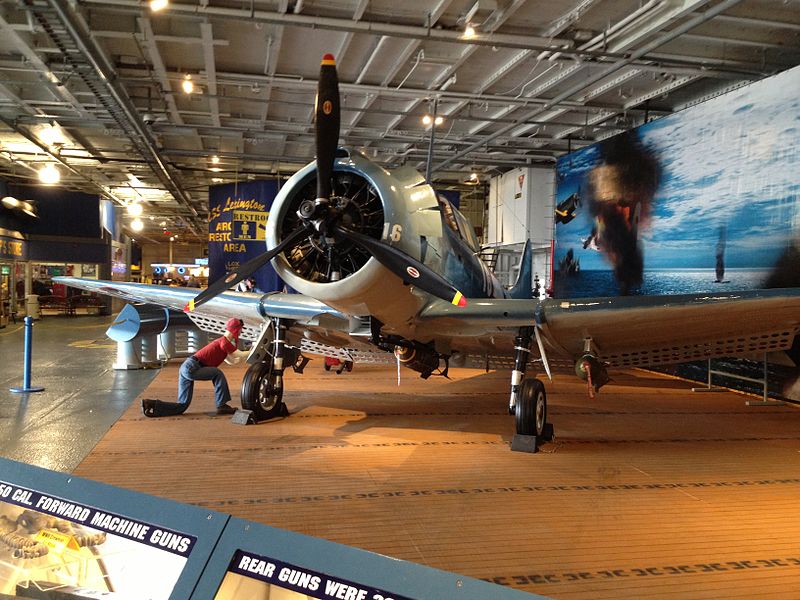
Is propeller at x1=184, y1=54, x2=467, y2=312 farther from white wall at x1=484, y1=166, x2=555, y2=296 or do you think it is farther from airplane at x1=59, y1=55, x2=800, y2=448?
white wall at x1=484, y1=166, x2=555, y2=296

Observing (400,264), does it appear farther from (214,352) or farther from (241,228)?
(241,228)

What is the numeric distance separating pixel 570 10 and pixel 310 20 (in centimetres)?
341

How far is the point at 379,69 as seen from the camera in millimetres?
9898

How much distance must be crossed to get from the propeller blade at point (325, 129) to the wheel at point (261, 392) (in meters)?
2.72

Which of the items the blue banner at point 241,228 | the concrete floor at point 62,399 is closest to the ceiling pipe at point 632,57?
the blue banner at point 241,228

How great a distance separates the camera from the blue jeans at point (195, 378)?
6750 millimetres

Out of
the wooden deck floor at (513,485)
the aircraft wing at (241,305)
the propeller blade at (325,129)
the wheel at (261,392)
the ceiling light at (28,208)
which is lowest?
the wooden deck floor at (513,485)

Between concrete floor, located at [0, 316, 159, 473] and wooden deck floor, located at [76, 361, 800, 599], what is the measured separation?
11.4 inches

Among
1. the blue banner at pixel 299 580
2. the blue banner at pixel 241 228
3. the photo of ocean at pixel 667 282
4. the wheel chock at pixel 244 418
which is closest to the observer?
the blue banner at pixel 299 580

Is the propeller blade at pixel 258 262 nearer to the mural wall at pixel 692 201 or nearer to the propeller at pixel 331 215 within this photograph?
the propeller at pixel 331 215

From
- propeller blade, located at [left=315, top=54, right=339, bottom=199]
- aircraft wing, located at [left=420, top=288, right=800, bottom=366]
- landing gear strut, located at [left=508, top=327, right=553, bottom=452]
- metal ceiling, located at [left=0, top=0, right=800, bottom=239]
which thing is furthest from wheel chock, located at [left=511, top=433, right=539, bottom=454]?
metal ceiling, located at [left=0, top=0, right=800, bottom=239]

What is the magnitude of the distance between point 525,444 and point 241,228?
1408 centimetres

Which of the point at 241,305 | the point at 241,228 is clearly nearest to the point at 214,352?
the point at 241,305

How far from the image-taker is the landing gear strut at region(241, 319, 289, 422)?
6.59 meters
